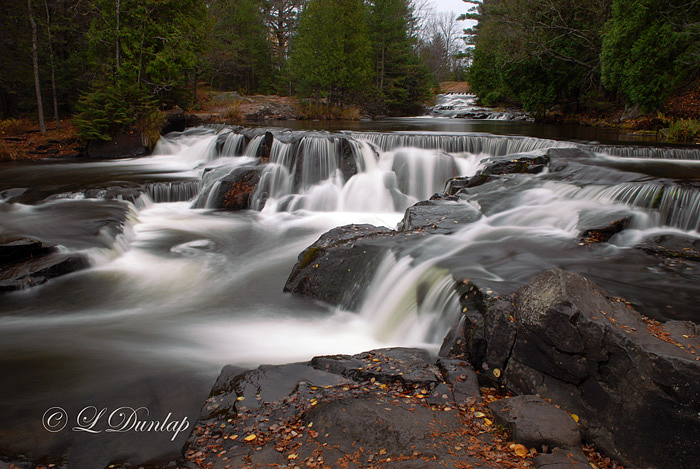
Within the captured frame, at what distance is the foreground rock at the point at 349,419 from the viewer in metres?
3.16

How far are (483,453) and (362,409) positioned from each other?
3.18 feet

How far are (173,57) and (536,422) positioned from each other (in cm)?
1999

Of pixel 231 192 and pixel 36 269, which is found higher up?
pixel 231 192

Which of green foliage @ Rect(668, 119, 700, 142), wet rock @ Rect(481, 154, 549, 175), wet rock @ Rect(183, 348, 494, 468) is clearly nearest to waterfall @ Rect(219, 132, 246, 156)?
wet rock @ Rect(481, 154, 549, 175)

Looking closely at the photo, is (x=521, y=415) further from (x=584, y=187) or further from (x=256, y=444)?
(x=584, y=187)

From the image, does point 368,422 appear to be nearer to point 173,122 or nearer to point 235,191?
point 235,191

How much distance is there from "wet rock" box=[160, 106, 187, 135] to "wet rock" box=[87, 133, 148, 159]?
1587 millimetres

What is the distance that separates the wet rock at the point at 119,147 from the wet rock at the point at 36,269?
34.0 feet

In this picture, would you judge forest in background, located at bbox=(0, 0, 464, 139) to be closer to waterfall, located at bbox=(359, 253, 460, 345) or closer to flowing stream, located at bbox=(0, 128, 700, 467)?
flowing stream, located at bbox=(0, 128, 700, 467)

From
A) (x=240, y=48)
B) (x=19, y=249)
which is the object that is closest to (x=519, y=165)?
(x=19, y=249)

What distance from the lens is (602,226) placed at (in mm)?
7180

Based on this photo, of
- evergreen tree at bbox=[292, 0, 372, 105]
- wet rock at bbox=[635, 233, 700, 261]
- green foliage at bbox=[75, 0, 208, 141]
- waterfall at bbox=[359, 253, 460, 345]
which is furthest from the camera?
evergreen tree at bbox=[292, 0, 372, 105]

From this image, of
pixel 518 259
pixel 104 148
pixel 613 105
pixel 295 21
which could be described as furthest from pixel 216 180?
pixel 295 21

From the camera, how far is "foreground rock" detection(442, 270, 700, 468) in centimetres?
308
